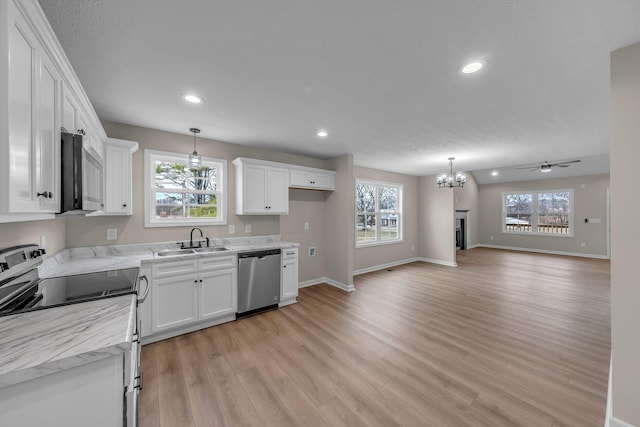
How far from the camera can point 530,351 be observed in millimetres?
2496

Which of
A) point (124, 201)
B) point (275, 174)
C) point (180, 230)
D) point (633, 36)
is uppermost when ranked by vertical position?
point (633, 36)

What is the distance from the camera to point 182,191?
3383mm

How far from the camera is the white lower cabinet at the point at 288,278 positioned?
143 inches

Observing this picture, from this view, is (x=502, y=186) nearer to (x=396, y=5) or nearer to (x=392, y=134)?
(x=392, y=134)

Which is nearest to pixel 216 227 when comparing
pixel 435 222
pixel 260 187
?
pixel 260 187

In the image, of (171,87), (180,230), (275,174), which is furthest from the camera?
(275,174)

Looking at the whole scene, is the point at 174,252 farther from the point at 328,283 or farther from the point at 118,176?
the point at 328,283

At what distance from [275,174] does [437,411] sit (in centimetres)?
341

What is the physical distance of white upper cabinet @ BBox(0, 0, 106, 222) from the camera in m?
0.94

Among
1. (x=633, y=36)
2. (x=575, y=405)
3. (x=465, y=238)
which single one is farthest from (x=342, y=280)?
(x=465, y=238)

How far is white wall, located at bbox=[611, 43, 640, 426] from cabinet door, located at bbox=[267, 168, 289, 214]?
3518mm

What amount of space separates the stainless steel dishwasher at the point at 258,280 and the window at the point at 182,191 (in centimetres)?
84

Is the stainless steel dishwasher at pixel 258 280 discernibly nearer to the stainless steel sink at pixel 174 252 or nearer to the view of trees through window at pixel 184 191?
the stainless steel sink at pixel 174 252

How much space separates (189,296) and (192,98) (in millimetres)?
2194
